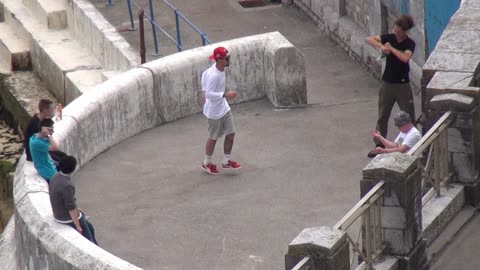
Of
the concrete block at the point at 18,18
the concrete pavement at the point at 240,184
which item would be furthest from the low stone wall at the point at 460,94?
the concrete block at the point at 18,18

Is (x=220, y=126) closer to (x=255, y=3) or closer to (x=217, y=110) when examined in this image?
(x=217, y=110)

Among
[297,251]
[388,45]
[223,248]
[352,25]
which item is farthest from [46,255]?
[352,25]

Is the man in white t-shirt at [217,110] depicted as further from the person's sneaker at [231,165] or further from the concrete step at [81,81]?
the concrete step at [81,81]

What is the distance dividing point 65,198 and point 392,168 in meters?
2.95

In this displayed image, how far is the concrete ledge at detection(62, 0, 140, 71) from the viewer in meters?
22.2

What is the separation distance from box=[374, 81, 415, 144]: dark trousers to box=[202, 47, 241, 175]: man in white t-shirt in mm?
1565

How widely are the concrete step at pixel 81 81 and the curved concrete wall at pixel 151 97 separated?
12.5 ft

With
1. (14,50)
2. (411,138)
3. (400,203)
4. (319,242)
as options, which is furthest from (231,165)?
(14,50)

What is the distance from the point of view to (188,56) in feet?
61.5

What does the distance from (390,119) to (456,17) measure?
→ 6.94 ft

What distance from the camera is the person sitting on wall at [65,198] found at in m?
14.4

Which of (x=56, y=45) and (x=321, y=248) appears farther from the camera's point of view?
(x=56, y=45)

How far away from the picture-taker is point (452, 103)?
14.9 metres

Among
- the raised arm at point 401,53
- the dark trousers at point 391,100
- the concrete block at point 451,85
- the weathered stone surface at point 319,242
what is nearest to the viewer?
the weathered stone surface at point 319,242
